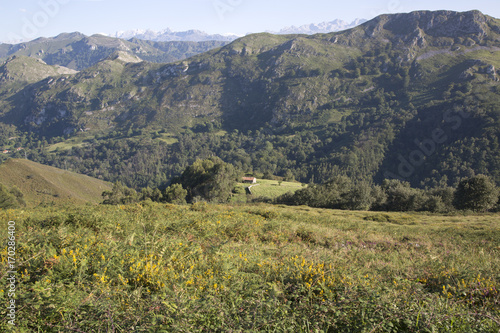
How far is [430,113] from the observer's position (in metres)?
179

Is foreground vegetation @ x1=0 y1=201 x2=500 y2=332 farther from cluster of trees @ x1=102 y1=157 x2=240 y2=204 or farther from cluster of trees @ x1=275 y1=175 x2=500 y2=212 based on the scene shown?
cluster of trees @ x1=102 y1=157 x2=240 y2=204

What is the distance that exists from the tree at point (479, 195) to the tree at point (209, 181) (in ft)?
167

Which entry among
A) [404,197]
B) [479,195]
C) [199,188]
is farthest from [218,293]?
[199,188]

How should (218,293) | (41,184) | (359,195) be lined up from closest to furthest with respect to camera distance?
(218,293) < (359,195) < (41,184)

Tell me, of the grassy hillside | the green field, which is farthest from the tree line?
the grassy hillside

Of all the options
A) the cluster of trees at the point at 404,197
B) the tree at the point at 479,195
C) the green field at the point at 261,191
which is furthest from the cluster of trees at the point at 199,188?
the tree at the point at 479,195

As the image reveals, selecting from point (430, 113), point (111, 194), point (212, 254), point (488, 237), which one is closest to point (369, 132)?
point (430, 113)

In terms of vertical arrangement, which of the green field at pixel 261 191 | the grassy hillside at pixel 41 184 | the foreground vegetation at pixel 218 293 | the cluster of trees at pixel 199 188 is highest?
the foreground vegetation at pixel 218 293

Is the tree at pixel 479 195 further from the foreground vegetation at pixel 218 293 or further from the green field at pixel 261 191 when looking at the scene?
the foreground vegetation at pixel 218 293

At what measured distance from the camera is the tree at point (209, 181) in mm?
70750

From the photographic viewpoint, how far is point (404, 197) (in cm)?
5188

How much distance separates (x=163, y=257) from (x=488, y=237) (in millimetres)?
16404

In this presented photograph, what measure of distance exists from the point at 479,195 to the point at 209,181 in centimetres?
5722

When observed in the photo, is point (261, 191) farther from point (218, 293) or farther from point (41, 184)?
point (41, 184)
